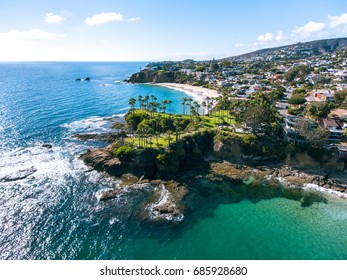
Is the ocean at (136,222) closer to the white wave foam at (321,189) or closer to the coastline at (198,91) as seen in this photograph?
the white wave foam at (321,189)

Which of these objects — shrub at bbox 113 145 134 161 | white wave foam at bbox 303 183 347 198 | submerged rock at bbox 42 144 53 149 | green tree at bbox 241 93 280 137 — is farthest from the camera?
submerged rock at bbox 42 144 53 149

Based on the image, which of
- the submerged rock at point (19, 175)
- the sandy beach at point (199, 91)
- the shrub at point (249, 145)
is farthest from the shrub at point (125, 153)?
the sandy beach at point (199, 91)

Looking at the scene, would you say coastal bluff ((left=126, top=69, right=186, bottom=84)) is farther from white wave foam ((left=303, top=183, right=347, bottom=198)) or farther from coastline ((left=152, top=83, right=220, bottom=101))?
white wave foam ((left=303, top=183, right=347, bottom=198))

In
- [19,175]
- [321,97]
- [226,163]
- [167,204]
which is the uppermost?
[321,97]

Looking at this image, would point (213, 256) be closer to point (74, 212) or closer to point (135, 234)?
point (135, 234)

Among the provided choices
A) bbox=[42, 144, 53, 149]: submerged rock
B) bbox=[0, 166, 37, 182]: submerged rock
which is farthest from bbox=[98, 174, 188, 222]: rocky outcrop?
bbox=[42, 144, 53, 149]: submerged rock

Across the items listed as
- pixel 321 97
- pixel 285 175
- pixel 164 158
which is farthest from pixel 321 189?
pixel 321 97

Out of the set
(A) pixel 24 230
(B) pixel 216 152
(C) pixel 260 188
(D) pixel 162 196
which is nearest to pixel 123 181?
(D) pixel 162 196

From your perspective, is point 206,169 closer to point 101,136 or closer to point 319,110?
point 101,136

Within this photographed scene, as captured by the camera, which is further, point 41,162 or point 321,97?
point 321,97
